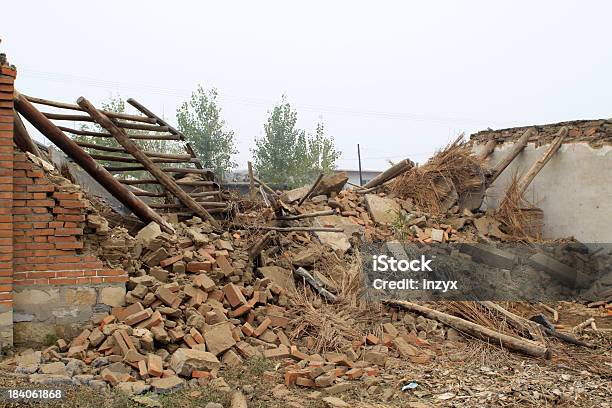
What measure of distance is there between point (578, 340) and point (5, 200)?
7290mm

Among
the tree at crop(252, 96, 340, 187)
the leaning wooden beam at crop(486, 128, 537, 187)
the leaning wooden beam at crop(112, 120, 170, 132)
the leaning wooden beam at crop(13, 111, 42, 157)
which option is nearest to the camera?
the leaning wooden beam at crop(13, 111, 42, 157)

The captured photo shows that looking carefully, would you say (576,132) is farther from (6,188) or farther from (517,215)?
(6,188)

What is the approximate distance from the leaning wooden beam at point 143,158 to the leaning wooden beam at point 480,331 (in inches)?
124

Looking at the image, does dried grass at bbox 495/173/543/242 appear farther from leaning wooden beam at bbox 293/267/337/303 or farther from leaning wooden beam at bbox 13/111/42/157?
leaning wooden beam at bbox 13/111/42/157

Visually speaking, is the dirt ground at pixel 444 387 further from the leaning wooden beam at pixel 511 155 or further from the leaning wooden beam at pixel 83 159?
the leaning wooden beam at pixel 511 155

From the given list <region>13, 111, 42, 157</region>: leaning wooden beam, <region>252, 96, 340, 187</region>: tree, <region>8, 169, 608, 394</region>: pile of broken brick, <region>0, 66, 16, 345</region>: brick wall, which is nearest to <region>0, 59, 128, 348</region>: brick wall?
<region>0, 66, 16, 345</region>: brick wall

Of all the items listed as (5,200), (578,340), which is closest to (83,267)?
(5,200)

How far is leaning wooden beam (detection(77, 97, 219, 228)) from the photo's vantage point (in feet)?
24.8

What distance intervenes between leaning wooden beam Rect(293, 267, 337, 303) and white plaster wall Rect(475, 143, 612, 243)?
667 cm

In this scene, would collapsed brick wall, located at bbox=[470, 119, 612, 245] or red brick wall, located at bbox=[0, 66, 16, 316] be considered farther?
collapsed brick wall, located at bbox=[470, 119, 612, 245]

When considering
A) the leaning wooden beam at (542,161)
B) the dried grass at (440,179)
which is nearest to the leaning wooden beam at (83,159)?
the dried grass at (440,179)

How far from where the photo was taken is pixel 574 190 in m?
11.5

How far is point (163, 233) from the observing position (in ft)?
23.1

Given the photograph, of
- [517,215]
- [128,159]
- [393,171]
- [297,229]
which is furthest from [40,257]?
[517,215]
